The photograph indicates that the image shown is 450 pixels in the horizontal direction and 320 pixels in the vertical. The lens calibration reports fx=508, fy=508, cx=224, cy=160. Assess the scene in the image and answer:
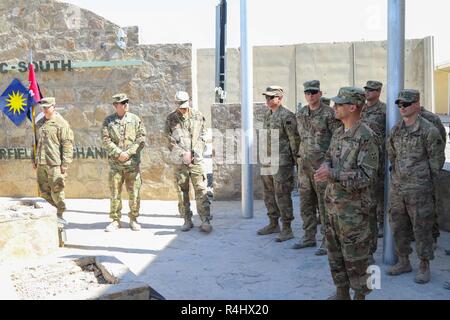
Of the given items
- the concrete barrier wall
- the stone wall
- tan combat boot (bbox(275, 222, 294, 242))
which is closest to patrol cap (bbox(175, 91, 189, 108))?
the stone wall

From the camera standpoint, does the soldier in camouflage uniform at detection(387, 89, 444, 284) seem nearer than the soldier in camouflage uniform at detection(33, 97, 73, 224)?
Yes

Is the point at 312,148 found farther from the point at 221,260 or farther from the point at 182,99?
the point at 182,99

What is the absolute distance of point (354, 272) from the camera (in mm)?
3787

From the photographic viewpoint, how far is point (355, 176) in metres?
3.64

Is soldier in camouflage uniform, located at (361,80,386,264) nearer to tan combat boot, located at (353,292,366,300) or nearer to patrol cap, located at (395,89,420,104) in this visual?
patrol cap, located at (395,89,420,104)

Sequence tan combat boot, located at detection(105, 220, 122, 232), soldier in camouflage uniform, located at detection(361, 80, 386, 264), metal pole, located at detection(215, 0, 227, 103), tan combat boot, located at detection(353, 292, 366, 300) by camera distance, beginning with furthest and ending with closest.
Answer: metal pole, located at detection(215, 0, 227, 103) < tan combat boot, located at detection(105, 220, 122, 232) < soldier in camouflage uniform, located at detection(361, 80, 386, 264) < tan combat boot, located at detection(353, 292, 366, 300)

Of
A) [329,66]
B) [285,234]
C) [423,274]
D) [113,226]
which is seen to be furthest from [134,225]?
[329,66]

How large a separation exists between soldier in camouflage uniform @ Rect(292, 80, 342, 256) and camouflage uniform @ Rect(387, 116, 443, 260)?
81 cm

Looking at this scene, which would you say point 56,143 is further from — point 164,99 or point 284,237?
point 284,237

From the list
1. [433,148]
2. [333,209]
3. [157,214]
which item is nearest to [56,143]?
[157,214]

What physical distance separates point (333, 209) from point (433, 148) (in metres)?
1.26

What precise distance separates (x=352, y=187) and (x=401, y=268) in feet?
4.99

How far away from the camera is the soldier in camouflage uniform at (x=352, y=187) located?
3.69 m

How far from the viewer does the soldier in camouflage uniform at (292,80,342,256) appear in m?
5.30
